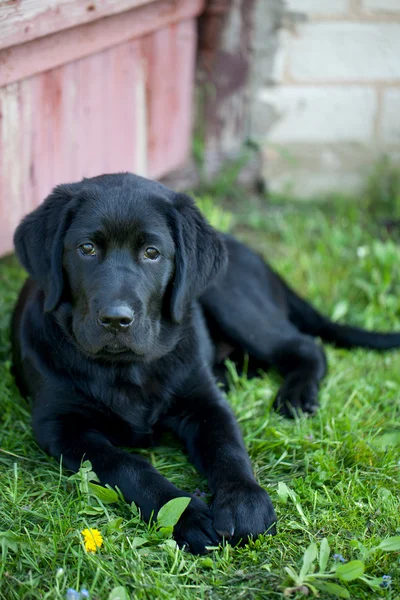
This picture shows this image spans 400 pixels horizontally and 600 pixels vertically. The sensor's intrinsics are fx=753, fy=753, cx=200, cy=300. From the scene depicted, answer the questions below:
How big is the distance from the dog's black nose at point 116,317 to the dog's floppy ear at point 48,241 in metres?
0.29

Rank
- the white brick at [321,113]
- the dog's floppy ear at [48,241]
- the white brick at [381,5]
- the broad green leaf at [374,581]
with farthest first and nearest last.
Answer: the white brick at [321,113]
the white brick at [381,5]
the dog's floppy ear at [48,241]
the broad green leaf at [374,581]

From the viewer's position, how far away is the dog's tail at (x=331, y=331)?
3740 millimetres

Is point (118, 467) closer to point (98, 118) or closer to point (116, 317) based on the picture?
point (116, 317)

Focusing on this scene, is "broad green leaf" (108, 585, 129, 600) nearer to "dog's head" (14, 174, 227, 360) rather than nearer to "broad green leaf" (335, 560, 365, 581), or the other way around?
"broad green leaf" (335, 560, 365, 581)

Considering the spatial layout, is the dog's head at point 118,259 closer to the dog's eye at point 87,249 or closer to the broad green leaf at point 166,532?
the dog's eye at point 87,249

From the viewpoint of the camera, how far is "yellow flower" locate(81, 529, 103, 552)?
218cm

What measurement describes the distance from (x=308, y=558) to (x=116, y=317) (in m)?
0.95

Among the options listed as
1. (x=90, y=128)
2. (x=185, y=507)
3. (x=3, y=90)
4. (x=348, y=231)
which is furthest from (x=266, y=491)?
(x=348, y=231)

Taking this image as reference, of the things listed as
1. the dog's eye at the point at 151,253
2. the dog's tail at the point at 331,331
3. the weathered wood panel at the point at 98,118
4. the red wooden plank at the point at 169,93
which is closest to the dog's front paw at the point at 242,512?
the dog's eye at the point at 151,253

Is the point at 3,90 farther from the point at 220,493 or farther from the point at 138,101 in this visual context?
the point at 220,493

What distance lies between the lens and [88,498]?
2416 mm

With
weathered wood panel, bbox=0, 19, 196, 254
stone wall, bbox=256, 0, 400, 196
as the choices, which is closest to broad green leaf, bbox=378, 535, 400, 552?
weathered wood panel, bbox=0, 19, 196, 254

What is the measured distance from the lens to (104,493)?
7.94 feet

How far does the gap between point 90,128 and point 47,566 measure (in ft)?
8.63
